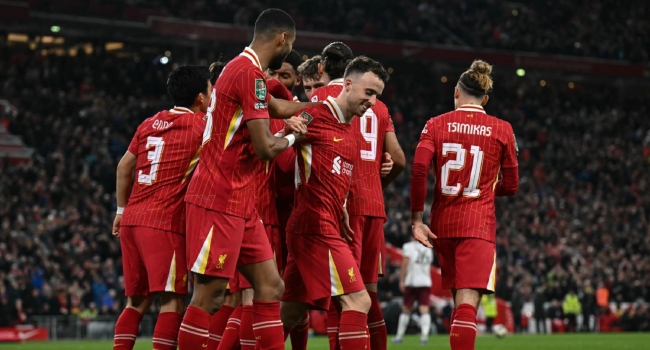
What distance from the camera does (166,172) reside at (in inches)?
316

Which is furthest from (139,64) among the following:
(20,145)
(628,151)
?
(628,151)

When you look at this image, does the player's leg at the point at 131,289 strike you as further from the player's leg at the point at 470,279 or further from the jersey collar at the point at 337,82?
the player's leg at the point at 470,279

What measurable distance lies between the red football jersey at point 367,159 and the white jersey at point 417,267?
11.2 m

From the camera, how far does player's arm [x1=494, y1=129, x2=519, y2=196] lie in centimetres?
850

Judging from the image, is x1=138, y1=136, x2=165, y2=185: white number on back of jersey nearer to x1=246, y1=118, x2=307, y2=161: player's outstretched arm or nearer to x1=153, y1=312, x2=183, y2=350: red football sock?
x1=153, y1=312, x2=183, y2=350: red football sock

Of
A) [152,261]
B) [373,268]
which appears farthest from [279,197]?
[152,261]

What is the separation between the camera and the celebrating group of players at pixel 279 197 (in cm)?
688

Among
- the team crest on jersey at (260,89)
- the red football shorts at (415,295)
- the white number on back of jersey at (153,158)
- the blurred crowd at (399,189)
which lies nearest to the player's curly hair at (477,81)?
the team crest on jersey at (260,89)

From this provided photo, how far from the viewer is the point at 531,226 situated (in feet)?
107

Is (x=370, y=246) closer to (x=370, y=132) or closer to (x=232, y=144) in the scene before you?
(x=370, y=132)

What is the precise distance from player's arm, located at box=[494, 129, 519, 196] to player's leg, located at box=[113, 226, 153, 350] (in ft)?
10.6

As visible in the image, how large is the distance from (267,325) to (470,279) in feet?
6.50

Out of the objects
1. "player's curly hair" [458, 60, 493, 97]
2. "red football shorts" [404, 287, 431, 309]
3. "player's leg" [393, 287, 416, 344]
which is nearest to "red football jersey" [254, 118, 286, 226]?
"player's curly hair" [458, 60, 493, 97]

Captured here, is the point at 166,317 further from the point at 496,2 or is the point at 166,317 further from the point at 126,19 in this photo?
the point at 496,2
